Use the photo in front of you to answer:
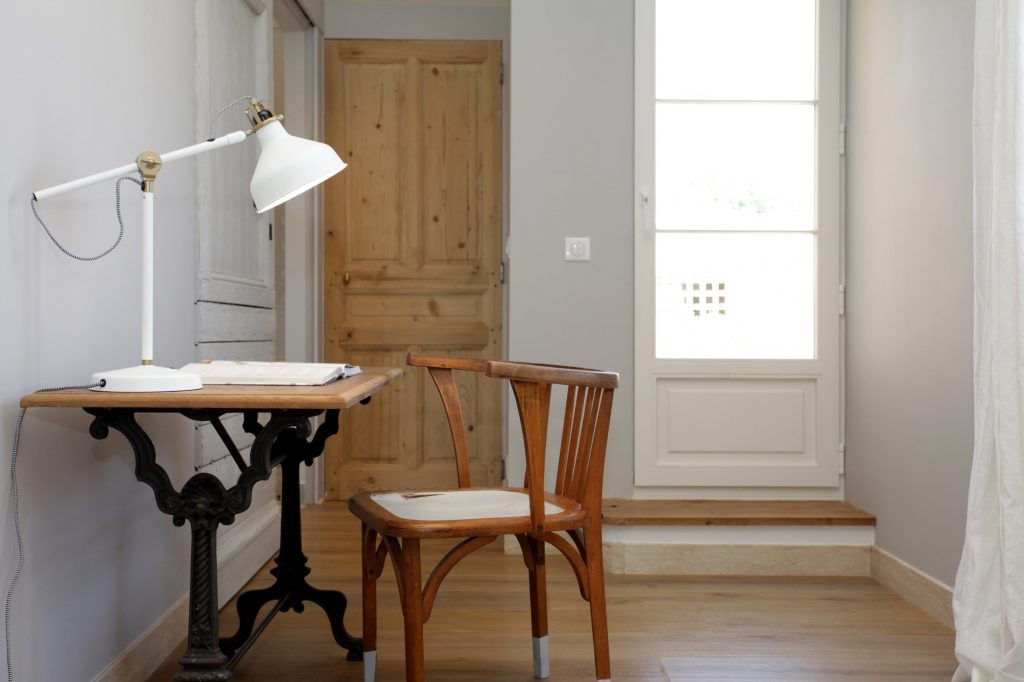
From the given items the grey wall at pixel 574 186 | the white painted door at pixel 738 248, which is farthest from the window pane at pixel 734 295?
the grey wall at pixel 574 186

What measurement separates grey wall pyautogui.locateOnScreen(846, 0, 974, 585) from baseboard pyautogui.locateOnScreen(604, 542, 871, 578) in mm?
146

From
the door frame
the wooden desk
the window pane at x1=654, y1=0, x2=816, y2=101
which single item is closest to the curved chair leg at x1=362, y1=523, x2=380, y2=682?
the wooden desk

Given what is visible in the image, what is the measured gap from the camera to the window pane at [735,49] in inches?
133

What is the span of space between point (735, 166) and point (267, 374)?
2192 millimetres

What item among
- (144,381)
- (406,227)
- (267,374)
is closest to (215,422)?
(267,374)

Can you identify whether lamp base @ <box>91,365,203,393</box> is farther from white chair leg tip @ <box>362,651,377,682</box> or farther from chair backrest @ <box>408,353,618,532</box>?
white chair leg tip @ <box>362,651,377,682</box>

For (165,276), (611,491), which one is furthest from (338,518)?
(165,276)

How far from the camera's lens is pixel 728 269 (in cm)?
337

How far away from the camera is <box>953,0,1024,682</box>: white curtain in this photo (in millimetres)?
1898

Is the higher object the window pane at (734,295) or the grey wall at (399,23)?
the grey wall at (399,23)

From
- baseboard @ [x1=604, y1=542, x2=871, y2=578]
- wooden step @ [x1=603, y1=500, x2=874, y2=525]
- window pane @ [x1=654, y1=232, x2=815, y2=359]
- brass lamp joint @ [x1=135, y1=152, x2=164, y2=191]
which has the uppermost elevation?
brass lamp joint @ [x1=135, y1=152, x2=164, y2=191]

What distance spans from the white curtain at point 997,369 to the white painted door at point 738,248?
126 cm

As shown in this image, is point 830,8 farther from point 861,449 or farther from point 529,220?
point 861,449

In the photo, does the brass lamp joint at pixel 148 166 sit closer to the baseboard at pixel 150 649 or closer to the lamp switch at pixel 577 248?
the baseboard at pixel 150 649
